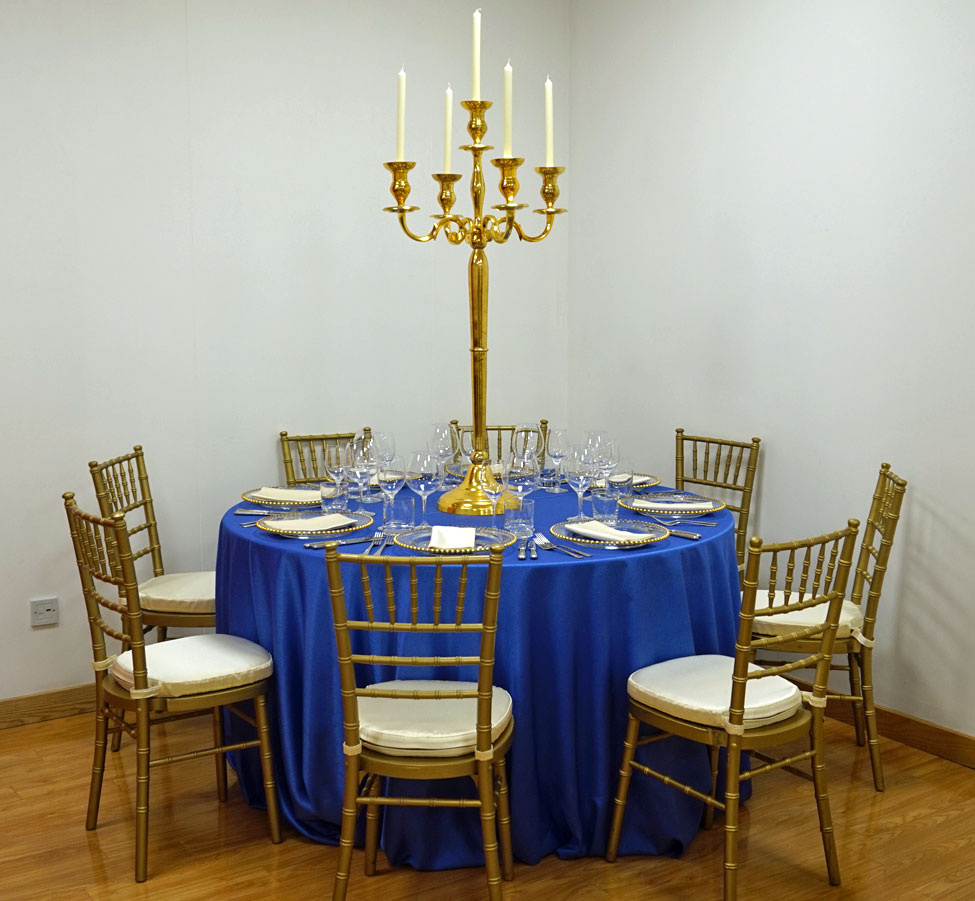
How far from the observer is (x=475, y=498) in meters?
3.17

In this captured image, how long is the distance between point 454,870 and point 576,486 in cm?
114

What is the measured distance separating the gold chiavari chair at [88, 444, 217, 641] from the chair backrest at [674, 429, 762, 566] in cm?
198

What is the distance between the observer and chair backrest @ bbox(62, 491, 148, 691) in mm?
2559

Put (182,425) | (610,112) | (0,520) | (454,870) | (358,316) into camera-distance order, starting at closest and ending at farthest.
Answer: (454,870), (0,520), (182,425), (358,316), (610,112)

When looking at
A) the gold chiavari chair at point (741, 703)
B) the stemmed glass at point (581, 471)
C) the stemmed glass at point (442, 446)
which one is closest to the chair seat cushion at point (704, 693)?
the gold chiavari chair at point (741, 703)

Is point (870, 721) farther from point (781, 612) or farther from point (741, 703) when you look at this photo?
point (781, 612)

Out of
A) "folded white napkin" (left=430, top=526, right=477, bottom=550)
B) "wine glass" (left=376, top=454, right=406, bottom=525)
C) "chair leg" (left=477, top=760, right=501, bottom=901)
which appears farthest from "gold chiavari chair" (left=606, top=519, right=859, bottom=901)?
"wine glass" (left=376, top=454, right=406, bottom=525)

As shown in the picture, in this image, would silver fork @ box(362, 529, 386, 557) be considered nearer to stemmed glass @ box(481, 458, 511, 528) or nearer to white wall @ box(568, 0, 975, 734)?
stemmed glass @ box(481, 458, 511, 528)

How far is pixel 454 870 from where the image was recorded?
264 cm

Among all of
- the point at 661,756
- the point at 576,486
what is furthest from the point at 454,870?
the point at 576,486

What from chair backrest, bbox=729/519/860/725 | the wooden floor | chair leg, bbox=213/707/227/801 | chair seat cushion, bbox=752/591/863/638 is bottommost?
the wooden floor

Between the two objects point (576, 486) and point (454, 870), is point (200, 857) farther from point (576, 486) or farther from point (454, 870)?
point (576, 486)

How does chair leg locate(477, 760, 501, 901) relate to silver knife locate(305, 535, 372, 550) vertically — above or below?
below

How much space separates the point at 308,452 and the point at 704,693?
7.69 feet
